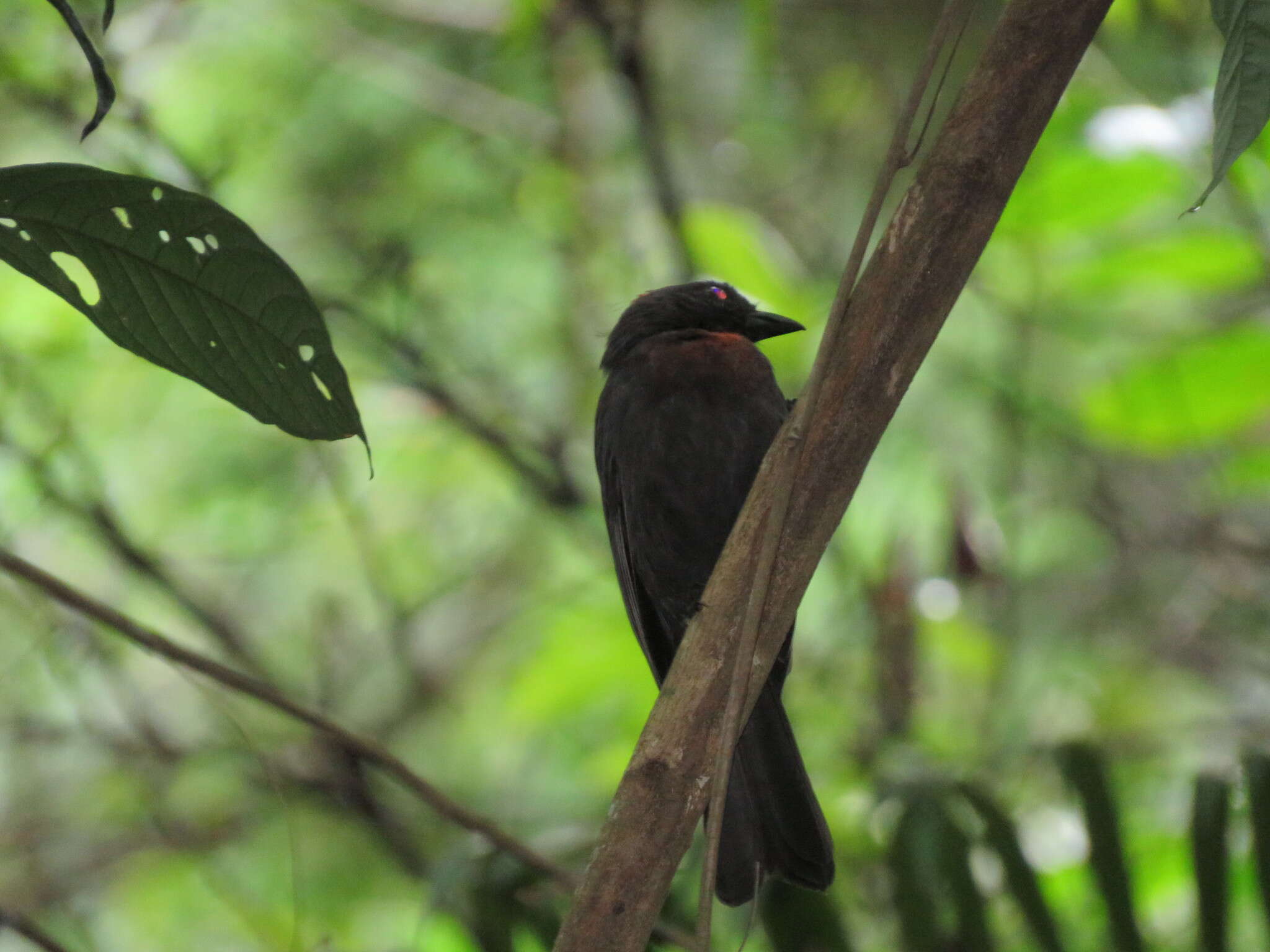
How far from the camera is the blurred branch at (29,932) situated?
6.34 feet

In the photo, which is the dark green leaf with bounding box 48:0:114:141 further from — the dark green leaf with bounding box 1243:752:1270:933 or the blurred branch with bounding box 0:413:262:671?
the blurred branch with bounding box 0:413:262:671

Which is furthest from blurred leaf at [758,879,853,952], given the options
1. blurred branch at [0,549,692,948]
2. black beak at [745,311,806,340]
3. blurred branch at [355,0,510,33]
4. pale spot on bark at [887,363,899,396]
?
blurred branch at [355,0,510,33]

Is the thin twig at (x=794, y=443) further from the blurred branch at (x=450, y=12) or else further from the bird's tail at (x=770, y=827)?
the blurred branch at (x=450, y=12)

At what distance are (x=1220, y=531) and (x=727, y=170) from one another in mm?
2387

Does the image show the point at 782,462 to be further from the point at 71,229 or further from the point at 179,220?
the point at 71,229

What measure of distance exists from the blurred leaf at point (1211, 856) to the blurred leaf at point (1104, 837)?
4.6 inches

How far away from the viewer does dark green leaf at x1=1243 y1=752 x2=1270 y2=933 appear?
1981mm

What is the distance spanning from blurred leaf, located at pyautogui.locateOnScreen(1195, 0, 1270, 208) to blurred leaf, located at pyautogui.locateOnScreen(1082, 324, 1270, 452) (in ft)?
6.38

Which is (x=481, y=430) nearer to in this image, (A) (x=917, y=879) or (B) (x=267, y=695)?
(B) (x=267, y=695)

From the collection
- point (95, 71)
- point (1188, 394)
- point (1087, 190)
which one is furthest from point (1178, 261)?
point (95, 71)

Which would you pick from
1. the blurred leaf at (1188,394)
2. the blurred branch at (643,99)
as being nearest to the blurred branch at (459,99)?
the blurred branch at (643,99)

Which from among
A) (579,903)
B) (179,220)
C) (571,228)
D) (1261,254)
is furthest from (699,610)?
(571,228)

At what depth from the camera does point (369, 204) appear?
201 inches

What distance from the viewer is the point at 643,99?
388cm
